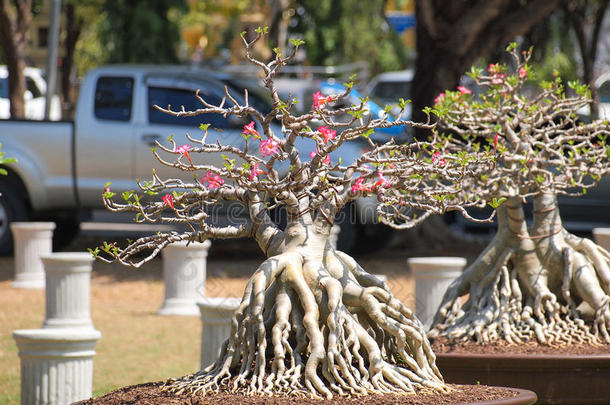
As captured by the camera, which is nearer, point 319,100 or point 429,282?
point 319,100

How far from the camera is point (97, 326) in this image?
8.10 meters

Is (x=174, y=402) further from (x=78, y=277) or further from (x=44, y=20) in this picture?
(x=44, y=20)

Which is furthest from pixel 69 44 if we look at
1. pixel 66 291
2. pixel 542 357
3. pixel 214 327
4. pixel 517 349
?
pixel 542 357

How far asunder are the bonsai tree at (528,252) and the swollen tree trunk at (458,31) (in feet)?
19.3

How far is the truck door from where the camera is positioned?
10.9 m

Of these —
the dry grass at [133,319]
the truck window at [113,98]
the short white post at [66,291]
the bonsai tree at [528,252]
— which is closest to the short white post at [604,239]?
the dry grass at [133,319]

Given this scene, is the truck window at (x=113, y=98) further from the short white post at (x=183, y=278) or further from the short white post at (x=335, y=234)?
the short white post at (x=335, y=234)

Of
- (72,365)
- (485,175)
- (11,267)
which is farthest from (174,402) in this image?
(11,267)

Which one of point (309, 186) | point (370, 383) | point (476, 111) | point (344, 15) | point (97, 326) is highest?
point (344, 15)

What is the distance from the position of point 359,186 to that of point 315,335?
573 millimetres

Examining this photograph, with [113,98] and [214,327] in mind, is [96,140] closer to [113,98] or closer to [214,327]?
[113,98]

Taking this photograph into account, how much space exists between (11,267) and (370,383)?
8137 mm

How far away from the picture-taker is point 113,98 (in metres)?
11.1

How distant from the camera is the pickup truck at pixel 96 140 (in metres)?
10.8
